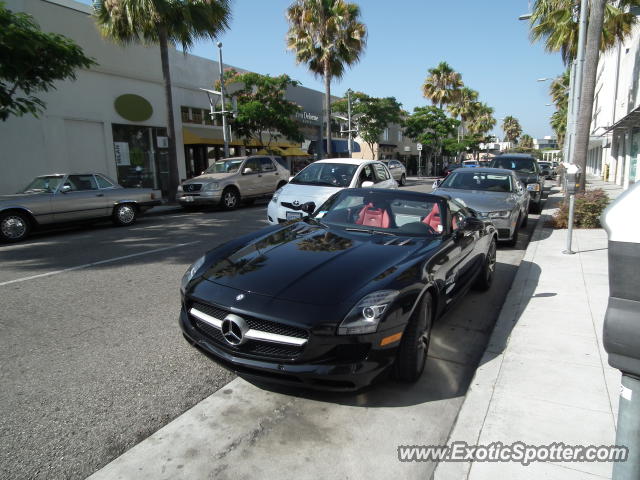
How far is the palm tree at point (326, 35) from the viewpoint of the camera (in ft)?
74.9

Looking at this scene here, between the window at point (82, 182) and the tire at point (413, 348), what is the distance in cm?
974

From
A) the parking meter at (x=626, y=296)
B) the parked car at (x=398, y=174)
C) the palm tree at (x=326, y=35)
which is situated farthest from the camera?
the parked car at (x=398, y=174)

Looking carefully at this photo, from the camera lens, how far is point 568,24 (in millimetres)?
15758

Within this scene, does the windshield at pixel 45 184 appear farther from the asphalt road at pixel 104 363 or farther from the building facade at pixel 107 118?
the building facade at pixel 107 118

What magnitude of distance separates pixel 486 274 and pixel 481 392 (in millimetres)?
2698

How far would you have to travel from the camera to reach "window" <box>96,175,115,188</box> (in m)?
10.8

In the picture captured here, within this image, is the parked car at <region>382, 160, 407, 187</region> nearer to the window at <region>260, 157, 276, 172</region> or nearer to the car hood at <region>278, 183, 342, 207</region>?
the window at <region>260, 157, 276, 172</region>

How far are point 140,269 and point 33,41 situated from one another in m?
6.77

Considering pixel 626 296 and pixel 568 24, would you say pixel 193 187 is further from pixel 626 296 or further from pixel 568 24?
pixel 568 24

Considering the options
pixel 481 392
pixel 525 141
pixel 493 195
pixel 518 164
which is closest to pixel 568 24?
pixel 518 164

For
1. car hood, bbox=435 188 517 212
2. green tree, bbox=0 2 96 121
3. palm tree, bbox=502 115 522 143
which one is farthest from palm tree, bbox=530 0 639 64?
palm tree, bbox=502 115 522 143

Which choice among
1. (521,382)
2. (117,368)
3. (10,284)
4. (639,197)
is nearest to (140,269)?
(10,284)

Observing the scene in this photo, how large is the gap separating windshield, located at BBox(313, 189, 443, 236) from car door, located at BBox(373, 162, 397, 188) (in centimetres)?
529

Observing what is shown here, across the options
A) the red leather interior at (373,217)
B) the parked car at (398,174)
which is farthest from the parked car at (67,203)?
the parked car at (398,174)
